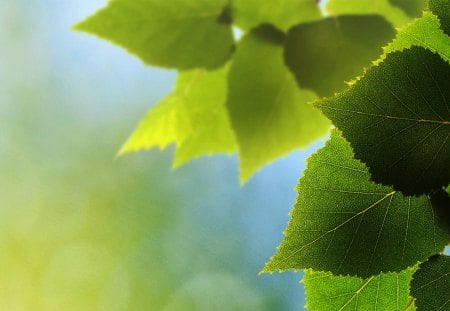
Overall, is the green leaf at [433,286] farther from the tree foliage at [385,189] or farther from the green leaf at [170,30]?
the green leaf at [170,30]

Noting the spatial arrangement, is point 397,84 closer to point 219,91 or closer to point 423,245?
point 423,245

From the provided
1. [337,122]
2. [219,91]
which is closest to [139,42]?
[219,91]

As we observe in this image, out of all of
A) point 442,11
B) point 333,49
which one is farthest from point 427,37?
point 333,49

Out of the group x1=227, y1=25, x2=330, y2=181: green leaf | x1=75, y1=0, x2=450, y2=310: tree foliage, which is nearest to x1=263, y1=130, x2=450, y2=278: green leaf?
x1=75, y1=0, x2=450, y2=310: tree foliage

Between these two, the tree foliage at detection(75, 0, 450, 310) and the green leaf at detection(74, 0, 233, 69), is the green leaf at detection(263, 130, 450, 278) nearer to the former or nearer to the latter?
the tree foliage at detection(75, 0, 450, 310)

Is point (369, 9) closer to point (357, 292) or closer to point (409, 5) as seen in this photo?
point (409, 5)

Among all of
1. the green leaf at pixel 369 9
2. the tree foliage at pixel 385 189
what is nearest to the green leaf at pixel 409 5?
the green leaf at pixel 369 9
